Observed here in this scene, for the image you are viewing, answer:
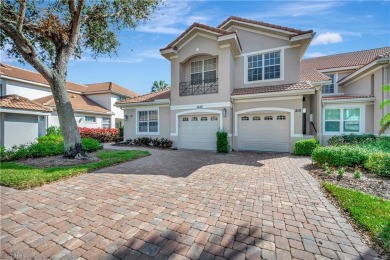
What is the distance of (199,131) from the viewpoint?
13.6 m

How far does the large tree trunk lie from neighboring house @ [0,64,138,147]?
7.54 metres

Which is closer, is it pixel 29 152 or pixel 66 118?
pixel 66 118

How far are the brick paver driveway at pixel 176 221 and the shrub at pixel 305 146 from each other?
4920 mm

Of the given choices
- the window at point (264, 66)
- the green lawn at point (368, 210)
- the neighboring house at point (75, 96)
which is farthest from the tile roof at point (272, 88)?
the neighboring house at point (75, 96)

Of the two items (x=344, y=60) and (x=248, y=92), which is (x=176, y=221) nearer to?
(x=248, y=92)

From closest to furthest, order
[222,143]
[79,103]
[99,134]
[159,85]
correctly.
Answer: [222,143], [99,134], [79,103], [159,85]

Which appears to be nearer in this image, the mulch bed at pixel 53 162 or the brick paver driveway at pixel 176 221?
the brick paver driveway at pixel 176 221

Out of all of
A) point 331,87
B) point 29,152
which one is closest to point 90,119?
point 29,152

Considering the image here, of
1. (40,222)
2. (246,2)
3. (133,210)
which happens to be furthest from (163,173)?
(246,2)

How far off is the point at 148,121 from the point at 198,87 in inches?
208

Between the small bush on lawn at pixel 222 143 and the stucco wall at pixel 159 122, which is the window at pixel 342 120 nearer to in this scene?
the small bush on lawn at pixel 222 143

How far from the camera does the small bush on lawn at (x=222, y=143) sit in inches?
470

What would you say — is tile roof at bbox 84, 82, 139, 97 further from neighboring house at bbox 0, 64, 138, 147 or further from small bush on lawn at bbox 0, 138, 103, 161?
small bush on lawn at bbox 0, 138, 103, 161

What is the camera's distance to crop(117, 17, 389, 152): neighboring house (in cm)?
1190
